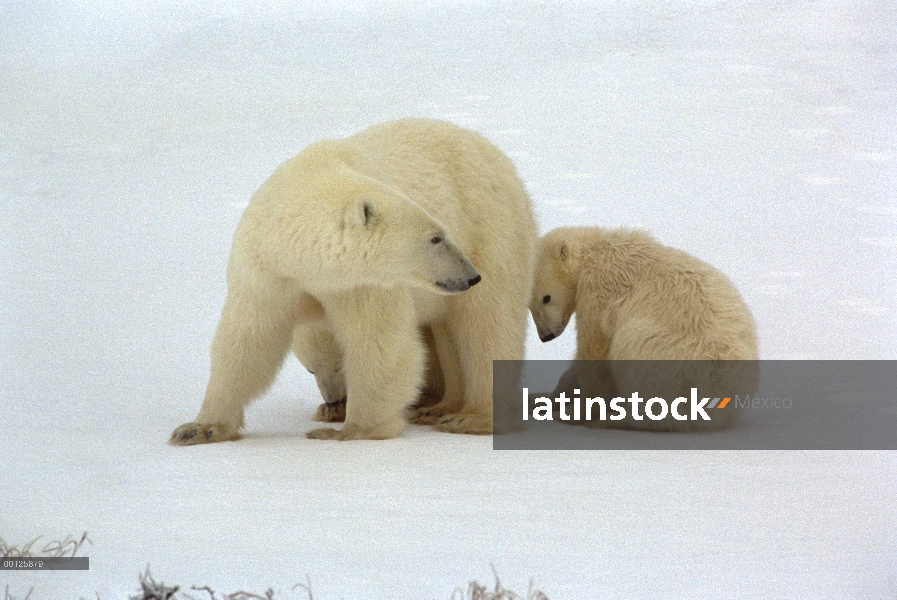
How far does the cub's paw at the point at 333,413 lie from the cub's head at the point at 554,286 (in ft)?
3.73

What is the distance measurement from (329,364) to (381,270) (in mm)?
1230

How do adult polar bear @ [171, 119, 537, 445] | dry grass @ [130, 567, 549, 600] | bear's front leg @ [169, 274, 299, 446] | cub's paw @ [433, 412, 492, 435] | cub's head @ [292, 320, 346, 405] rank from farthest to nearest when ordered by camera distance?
1. cub's head @ [292, 320, 346, 405]
2. cub's paw @ [433, 412, 492, 435]
3. bear's front leg @ [169, 274, 299, 446]
4. adult polar bear @ [171, 119, 537, 445]
5. dry grass @ [130, 567, 549, 600]

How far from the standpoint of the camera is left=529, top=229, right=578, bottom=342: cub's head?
18.2 ft

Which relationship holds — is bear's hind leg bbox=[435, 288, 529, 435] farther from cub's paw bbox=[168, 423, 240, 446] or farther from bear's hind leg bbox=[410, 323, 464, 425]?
cub's paw bbox=[168, 423, 240, 446]

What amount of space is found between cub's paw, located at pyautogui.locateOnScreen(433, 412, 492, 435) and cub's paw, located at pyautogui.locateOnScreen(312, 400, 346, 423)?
629 millimetres

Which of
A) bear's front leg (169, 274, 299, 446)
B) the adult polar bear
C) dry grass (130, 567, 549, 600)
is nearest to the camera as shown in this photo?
dry grass (130, 567, 549, 600)

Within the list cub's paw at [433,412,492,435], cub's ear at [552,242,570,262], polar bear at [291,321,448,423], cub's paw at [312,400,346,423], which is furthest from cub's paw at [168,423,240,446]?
cub's ear at [552,242,570,262]

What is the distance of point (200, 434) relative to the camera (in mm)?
4691

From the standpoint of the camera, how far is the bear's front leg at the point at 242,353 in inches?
180

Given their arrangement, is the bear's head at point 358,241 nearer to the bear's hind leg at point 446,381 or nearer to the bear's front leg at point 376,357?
the bear's front leg at point 376,357

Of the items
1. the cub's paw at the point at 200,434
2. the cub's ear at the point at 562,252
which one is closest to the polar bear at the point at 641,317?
the cub's ear at the point at 562,252

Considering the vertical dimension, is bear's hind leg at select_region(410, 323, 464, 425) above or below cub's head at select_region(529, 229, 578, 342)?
below

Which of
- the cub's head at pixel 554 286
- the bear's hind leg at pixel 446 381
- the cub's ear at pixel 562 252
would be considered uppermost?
the cub's ear at pixel 562 252

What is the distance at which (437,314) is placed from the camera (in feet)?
17.3
